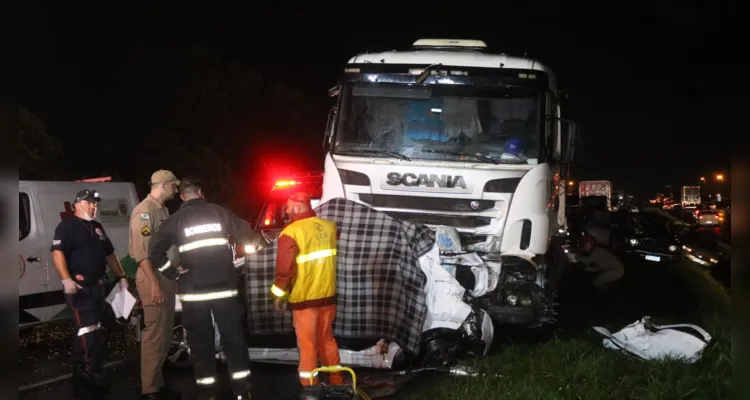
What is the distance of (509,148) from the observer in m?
8.00

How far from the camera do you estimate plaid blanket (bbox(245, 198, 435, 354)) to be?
7.12 meters

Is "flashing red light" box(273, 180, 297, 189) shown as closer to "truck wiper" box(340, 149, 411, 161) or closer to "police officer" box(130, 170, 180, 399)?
"truck wiper" box(340, 149, 411, 161)

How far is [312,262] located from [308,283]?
7.1 inches

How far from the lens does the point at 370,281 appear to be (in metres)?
7.19

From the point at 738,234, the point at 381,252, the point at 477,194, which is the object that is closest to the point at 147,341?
the point at 381,252

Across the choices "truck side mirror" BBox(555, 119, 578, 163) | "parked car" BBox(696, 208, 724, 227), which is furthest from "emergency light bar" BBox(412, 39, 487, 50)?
→ "parked car" BBox(696, 208, 724, 227)

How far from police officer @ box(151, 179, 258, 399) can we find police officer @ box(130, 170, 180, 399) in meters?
0.43

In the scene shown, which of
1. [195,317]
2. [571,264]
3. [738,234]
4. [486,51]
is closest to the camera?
[738,234]

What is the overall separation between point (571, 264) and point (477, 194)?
6.24m

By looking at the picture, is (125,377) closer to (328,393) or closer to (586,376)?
(328,393)

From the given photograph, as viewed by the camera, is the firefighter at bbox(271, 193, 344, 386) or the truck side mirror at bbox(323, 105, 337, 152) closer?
the firefighter at bbox(271, 193, 344, 386)

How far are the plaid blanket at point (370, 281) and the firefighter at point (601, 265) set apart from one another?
6.02 metres

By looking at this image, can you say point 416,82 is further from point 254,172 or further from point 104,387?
point 254,172

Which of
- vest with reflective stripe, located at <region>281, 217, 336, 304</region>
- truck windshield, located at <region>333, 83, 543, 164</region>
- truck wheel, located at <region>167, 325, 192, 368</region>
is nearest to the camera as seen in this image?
vest with reflective stripe, located at <region>281, 217, 336, 304</region>
